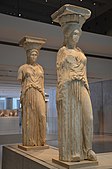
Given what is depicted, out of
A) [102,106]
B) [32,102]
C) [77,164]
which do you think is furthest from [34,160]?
[102,106]

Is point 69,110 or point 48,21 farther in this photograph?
point 48,21

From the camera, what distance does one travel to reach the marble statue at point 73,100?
3.89 m

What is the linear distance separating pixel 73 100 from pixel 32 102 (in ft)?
6.17

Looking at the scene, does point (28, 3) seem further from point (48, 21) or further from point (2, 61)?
point (2, 61)

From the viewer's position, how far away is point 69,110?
3955 millimetres

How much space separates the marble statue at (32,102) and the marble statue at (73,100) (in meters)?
1.65

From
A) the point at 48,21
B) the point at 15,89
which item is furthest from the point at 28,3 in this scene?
the point at 15,89

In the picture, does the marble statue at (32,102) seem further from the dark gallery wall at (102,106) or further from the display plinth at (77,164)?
the dark gallery wall at (102,106)

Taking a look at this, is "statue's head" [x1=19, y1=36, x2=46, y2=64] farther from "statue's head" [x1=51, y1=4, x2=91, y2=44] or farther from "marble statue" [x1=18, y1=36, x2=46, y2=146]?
"statue's head" [x1=51, y1=4, x2=91, y2=44]

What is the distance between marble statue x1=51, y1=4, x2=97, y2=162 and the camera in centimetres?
389

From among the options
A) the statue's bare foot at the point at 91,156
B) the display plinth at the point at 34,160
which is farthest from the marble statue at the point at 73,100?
the display plinth at the point at 34,160

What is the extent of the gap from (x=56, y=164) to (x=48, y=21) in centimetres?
624

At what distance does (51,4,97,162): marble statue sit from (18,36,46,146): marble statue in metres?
1.65

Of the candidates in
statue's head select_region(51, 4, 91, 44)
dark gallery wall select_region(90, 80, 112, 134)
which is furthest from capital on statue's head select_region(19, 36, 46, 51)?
dark gallery wall select_region(90, 80, 112, 134)
